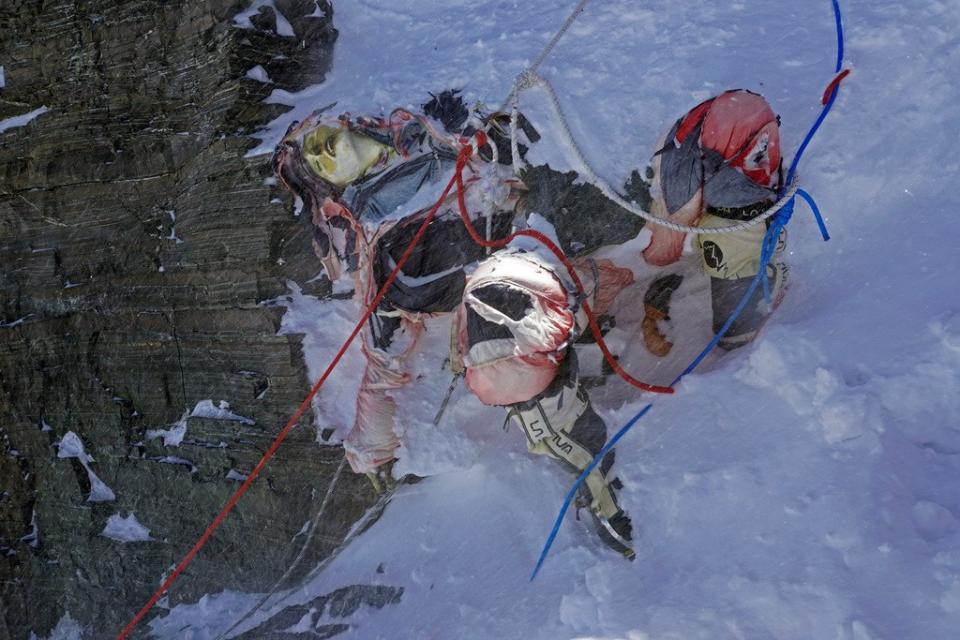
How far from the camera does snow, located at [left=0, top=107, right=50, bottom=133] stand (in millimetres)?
5031

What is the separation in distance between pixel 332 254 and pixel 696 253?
179cm

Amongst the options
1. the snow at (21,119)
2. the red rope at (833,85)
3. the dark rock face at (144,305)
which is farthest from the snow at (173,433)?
the red rope at (833,85)

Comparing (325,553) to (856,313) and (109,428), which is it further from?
(856,313)

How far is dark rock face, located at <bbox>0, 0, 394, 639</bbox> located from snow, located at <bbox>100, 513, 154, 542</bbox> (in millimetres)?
45

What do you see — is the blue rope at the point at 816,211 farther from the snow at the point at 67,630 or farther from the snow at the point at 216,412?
the snow at the point at 67,630

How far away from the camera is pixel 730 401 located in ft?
9.55

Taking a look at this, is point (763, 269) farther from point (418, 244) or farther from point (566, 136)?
point (418, 244)

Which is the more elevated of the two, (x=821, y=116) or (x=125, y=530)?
(x=821, y=116)

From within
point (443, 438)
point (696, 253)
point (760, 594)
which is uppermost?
point (696, 253)

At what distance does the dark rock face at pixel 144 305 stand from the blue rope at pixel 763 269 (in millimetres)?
1368

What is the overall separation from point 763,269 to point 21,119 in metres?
4.90

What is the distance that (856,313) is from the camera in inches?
111

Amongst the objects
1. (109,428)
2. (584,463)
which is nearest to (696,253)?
(584,463)

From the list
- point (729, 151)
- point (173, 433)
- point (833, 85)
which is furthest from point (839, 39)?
point (173, 433)
